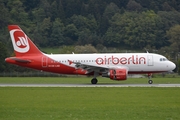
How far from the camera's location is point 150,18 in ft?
590

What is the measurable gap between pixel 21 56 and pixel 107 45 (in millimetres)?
115972

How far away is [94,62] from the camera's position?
5594 centimetres

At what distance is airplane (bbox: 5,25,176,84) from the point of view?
54.4 m

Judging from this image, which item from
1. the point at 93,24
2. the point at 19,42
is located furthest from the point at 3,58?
the point at 93,24

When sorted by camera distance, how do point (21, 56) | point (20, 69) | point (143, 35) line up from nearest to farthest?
point (21, 56)
point (20, 69)
point (143, 35)

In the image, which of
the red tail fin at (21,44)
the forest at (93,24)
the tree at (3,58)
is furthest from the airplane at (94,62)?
the forest at (93,24)
